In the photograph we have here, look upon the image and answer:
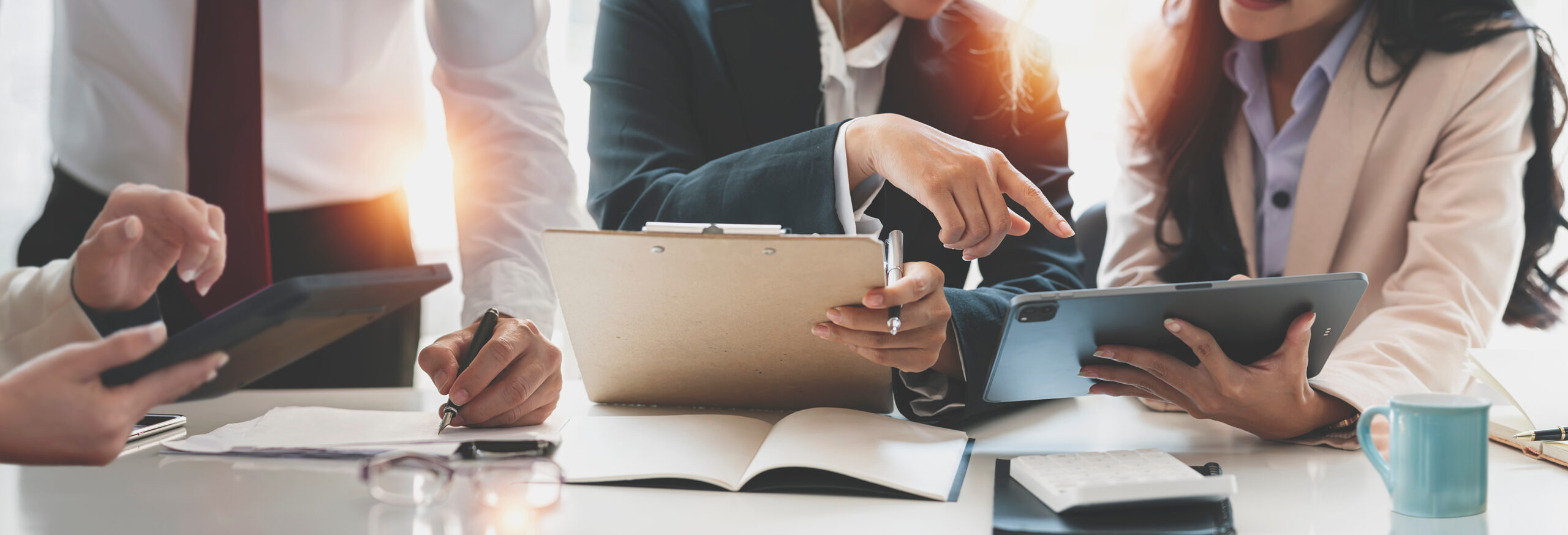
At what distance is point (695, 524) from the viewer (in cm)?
70

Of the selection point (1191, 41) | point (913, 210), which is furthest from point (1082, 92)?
point (913, 210)

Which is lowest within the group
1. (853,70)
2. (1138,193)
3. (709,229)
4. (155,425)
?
(155,425)

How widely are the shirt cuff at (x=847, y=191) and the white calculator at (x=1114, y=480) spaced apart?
37 cm

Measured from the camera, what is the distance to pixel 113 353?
66 centimetres

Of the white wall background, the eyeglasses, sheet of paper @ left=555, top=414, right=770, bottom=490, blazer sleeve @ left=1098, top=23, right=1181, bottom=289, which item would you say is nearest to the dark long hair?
blazer sleeve @ left=1098, top=23, right=1181, bottom=289

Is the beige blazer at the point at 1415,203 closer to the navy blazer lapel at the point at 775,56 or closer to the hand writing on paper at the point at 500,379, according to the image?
the navy blazer lapel at the point at 775,56

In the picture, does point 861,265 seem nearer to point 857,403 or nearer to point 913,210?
point 857,403

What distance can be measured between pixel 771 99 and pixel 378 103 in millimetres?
546

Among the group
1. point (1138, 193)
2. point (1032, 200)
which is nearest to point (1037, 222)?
point (1138, 193)

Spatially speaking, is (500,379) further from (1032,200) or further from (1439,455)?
(1439,455)

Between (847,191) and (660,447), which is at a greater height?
(847,191)

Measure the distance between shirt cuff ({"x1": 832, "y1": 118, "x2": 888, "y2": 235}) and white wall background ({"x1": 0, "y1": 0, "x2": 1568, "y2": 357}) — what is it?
1.82 feet

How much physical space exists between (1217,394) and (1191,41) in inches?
32.1

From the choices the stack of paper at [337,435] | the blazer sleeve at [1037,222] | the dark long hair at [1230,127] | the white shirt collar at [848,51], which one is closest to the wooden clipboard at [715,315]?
the stack of paper at [337,435]
